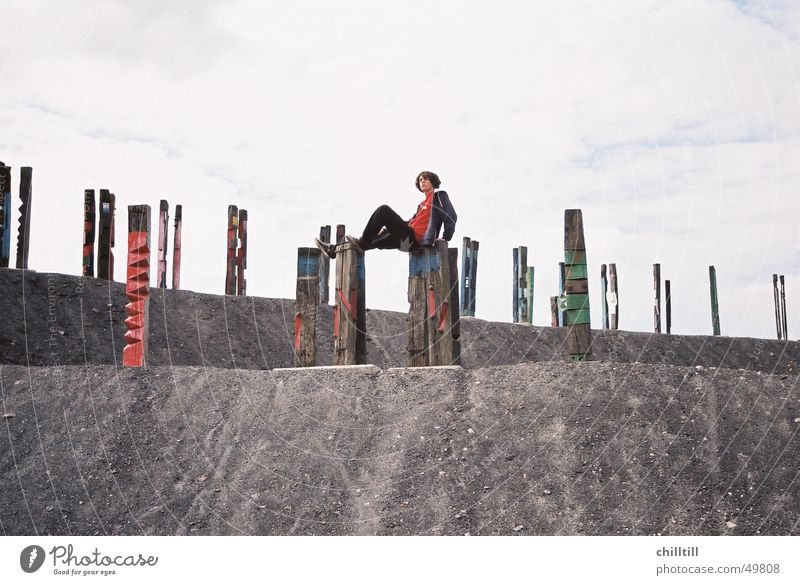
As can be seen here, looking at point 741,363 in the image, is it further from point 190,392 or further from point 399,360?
point 190,392

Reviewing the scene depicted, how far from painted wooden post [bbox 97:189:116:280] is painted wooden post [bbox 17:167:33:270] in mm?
1757

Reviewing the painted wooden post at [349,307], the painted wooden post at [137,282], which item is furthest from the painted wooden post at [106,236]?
the painted wooden post at [349,307]

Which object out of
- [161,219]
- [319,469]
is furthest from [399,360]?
[319,469]

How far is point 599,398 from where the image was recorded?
9.80m

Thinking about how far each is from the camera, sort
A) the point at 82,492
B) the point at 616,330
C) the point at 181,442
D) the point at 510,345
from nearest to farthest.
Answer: the point at 82,492 → the point at 181,442 → the point at 510,345 → the point at 616,330

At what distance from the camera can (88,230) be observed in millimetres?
19234

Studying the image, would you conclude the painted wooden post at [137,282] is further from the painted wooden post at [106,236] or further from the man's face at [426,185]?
the painted wooden post at [106,236]

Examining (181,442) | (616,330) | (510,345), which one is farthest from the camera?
(616,330)

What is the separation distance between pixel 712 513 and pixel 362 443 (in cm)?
374

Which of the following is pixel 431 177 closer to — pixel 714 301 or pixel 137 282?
pixel 137 282

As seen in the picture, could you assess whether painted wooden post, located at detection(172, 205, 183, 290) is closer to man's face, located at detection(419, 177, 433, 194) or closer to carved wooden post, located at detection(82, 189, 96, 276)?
carved wooden post, located at detection(82, 189, 96, 276)

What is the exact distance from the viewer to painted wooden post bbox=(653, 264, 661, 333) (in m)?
29.4

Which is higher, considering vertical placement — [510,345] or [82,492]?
[510,345]

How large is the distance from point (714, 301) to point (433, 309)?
22.9m
